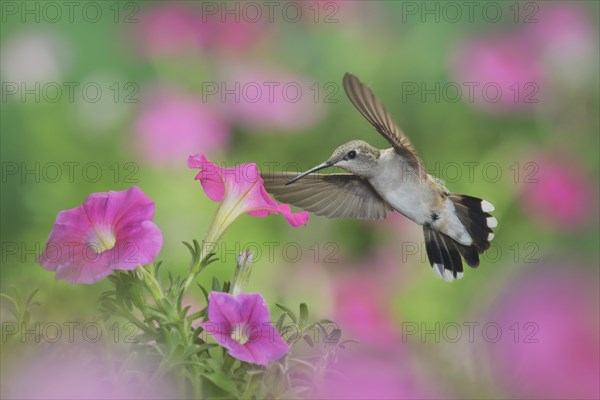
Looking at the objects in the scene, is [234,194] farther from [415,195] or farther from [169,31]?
[169,31]

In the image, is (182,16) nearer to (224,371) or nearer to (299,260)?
(299,260)

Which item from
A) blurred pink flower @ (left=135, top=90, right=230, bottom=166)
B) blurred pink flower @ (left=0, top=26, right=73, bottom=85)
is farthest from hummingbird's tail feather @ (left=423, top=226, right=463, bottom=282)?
blurred pink flower @ (left=0, top=26, right=73, bottom=85)

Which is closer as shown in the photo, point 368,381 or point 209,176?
point 368,381

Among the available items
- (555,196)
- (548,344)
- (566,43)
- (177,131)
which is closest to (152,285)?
(548,344)

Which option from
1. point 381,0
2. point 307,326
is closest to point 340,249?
point 381,0

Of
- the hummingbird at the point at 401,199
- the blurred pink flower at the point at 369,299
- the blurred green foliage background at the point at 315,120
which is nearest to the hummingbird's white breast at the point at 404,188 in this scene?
the hummingbird at the point at 401,199

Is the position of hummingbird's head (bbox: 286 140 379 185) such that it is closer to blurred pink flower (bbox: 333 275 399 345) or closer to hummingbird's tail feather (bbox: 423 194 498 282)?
hummingbird's tail feather (bbox: 423 194 498 282)
